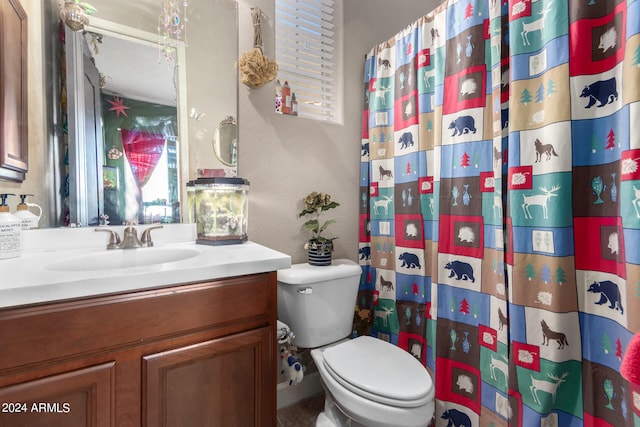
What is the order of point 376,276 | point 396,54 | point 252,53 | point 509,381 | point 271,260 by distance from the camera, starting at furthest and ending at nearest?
1. point 376,276
2. point 396,54
3. point 252,53
4. point 509,381
5. point 271,260

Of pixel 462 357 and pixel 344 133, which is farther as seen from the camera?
pixel 344 133

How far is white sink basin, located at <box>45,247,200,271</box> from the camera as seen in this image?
0.99 meters

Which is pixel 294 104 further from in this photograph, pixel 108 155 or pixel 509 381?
pixel 509 381

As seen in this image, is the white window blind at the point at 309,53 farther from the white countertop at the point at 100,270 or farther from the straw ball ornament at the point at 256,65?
the white countertop at the point at 100,270

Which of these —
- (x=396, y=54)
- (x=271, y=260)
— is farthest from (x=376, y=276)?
(x=396, y=54)

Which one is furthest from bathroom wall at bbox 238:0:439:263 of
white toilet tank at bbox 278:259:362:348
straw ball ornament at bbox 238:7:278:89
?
white toilet tank at bbox 278:259:362:348

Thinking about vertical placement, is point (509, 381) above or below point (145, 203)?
below

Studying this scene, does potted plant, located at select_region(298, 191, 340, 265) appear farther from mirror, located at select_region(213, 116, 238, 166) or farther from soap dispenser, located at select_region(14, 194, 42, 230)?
soap dispenser, located at select_region(14, 194, 42, 230)

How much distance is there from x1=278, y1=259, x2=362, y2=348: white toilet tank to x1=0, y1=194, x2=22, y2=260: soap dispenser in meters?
0.93

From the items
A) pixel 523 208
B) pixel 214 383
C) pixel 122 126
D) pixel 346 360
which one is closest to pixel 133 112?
pixel 122 126

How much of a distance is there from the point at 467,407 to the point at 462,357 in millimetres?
214

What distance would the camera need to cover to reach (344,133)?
183 centimetres

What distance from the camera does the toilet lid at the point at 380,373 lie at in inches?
40.9

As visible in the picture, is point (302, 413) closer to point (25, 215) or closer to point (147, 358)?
point (147, 358)
